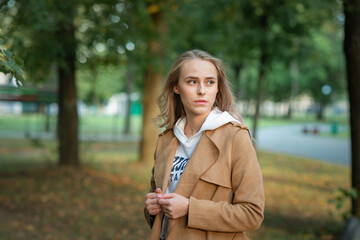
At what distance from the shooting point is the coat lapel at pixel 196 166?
1.87m

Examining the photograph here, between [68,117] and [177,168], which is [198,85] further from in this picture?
[68,117]

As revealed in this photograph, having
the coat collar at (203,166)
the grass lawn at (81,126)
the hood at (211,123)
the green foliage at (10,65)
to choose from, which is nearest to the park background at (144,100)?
the green foliage at (10,65)

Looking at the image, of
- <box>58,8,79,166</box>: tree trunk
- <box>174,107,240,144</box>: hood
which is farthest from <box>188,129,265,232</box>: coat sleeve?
<box>58,8,79,166</box>: tree trunk

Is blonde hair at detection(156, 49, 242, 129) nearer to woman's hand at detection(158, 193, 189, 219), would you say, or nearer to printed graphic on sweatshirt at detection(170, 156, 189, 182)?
printed graphic on sweatshirt at detection(170, 156, 189, 182)

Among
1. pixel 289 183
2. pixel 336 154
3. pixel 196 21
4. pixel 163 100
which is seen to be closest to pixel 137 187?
pixel 289 183

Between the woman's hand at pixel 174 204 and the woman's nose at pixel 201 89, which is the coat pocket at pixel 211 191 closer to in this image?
the woman's hand at pixel 174 204

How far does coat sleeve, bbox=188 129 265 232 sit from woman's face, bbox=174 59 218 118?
0.28m

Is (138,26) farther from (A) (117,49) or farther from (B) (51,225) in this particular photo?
(B) (51,225)

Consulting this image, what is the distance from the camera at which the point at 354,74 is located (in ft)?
17.6

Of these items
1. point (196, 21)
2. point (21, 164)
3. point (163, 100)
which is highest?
point (196, 21)

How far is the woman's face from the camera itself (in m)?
1.99

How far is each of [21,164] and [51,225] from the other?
6.95 m

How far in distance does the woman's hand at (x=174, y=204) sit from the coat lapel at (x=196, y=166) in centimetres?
6

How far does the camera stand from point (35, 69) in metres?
9.62
